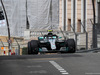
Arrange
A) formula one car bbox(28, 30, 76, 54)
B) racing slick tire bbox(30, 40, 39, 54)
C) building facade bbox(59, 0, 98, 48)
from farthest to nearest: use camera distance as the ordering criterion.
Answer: building facade bbox(59, 0, 98, 48) → formula one car bbox(28, 30, 76, 54) → racing slick tire bbox(30, 40, 39, 54)

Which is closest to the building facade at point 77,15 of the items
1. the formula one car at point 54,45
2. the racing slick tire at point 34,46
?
the formula one car at point 54,45

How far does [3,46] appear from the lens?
44281 mm

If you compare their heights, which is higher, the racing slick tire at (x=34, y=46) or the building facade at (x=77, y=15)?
the building facade at (x=77, y=15)

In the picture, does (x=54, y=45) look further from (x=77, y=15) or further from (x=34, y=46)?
(x=77, y=15)

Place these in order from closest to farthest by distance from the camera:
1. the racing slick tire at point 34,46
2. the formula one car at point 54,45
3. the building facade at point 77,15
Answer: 1. the racing slick tire at point 34,46
2. the formula one car at point 54,45
3. the building facade at point 77,15

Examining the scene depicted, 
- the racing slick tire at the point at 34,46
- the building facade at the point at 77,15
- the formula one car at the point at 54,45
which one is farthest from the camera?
the building facade at the point at 77,15

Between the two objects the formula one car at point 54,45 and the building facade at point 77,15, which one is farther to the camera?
the building facade at point 77,15

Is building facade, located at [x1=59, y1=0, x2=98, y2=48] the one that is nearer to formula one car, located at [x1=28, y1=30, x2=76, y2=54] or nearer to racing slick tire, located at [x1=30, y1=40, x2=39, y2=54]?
formula one car, located at [x1=28, y1=30, x2=76, y2=54]

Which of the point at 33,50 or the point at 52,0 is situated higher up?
the point at 52,0

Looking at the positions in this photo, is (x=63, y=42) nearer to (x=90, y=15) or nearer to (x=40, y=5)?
Answer: (x=90, y=15)

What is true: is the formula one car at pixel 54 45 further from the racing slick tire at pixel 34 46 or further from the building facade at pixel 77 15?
the building facade at pixel 77 15

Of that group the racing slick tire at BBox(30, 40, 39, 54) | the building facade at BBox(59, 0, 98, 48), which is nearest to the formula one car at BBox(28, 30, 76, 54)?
the racing slick tire at BBox(30, 40, 39, 54)

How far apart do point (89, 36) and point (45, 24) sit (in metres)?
20.4

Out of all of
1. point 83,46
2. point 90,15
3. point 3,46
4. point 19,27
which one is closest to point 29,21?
point 19,27
